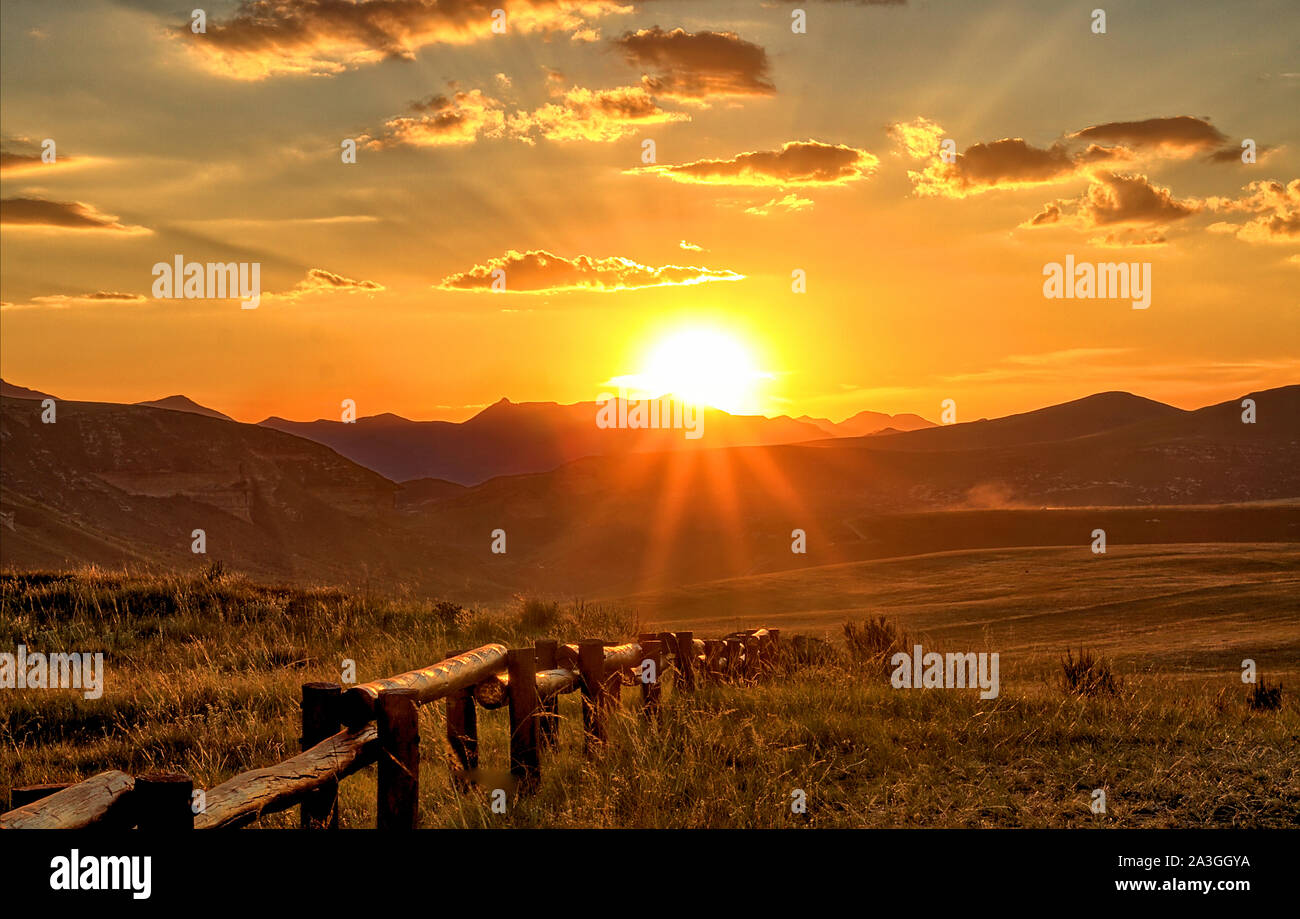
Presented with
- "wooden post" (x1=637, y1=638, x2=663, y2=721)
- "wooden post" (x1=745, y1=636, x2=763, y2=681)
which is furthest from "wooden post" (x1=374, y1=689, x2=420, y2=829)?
"wooden post" (x1=745, y1=636, x2=763, y2=681)

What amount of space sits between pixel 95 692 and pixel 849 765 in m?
8.45

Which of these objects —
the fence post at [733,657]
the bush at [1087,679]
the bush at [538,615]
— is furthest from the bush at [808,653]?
the bush at [538,615]

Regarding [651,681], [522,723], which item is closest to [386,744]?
[522,723]

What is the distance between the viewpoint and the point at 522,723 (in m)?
7.74

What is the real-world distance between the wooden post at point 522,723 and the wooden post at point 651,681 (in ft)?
5.04

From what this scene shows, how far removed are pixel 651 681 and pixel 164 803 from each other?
19.0 feet

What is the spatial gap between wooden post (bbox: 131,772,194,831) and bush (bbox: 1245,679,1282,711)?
1332 cm

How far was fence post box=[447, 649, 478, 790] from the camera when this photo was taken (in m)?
7.62

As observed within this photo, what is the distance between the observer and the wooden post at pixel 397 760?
5.84 metres

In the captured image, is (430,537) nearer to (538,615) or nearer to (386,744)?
(538,615)

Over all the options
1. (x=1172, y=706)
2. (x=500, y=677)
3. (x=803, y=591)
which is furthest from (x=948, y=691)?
(x=803, y=591)

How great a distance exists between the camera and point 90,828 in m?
4.11

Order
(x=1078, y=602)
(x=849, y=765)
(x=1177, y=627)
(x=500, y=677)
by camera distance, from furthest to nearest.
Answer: (x=1078, y=602) < (x=1177, y=627) < (x=849, y=765) < (x=500, y=677)
